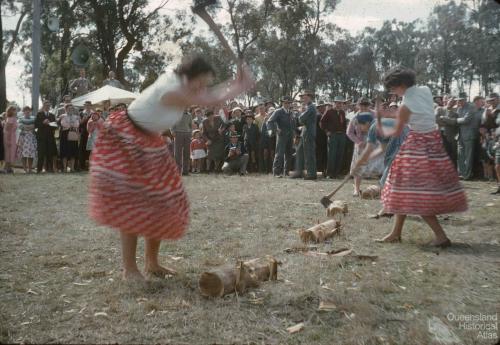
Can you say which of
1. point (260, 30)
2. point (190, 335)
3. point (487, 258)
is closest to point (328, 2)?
point (260, 30)

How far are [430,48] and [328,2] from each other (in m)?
8.02

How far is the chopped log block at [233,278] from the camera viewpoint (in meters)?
4.00

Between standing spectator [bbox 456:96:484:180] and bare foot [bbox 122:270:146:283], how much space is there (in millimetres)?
10802

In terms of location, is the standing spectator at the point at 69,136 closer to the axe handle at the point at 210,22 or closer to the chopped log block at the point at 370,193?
the chopped log block at the point at 370,193

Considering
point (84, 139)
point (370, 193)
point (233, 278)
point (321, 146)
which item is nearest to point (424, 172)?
point (233, 278)

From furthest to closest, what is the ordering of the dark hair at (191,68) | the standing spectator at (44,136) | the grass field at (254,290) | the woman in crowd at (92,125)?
1. the standing spectator at (44,136)
2. the woman in crowd at (92,125)
3. the dark hair at (191,68)
4. the grass field at (254,290)

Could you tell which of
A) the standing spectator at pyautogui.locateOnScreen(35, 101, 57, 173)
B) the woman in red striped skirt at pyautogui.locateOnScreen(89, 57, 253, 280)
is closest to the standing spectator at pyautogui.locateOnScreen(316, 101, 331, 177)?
the standing spectator at pyautogui.locateOnScreen(35, 101, 57, 173)

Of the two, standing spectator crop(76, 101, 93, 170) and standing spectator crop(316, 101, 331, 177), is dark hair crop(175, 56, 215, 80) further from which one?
standing spectator crop(76, 101, 93, 170)

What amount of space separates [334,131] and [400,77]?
852cm

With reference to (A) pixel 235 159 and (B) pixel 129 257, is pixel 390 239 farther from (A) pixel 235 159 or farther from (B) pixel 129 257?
(A) pixel 235 159

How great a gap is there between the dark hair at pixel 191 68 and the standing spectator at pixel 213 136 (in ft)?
39.1

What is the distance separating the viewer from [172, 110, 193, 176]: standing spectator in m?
14.4

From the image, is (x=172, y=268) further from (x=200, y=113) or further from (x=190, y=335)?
(x=200, y=113)

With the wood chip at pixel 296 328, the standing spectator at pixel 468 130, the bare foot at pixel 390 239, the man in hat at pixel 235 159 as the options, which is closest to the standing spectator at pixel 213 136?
the man in hat at pixel 235 159
